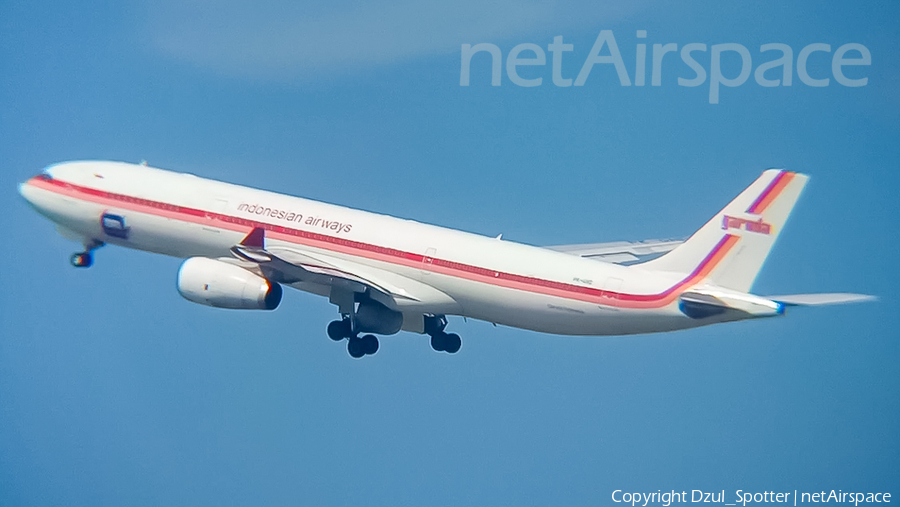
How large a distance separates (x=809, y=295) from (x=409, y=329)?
37.9 ft

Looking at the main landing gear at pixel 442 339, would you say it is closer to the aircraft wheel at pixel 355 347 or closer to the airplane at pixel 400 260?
the airplane at pixel 400 260

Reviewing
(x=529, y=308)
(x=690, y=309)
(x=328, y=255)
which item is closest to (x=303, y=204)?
(x=328, y=255)

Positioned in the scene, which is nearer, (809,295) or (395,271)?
(809,295)

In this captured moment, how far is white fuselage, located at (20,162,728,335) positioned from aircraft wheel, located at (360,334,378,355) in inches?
66.4

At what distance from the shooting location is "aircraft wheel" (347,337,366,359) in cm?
3547

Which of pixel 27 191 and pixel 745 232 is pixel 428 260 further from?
pixel 27 191

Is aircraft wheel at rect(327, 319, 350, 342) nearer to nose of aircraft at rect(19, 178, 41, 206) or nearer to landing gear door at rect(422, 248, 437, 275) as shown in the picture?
landing gear door at rect(422, 248, 437, 275)

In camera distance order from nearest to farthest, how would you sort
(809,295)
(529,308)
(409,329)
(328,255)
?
(809,295), (529,308), (328,255), (409,329)

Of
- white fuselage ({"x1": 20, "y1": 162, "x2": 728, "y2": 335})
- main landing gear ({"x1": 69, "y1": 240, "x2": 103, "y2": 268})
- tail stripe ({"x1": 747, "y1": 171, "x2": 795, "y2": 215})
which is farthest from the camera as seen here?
main landing gear ({"x1": 69, "y1": 240, "x2": 103, "y2": 268})

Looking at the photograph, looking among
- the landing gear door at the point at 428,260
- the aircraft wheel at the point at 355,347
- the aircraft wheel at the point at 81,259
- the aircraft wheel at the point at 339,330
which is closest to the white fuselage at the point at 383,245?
the landing gear door at the point at 428,260

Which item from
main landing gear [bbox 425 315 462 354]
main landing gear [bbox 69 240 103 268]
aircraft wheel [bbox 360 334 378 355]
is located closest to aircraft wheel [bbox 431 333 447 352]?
main landing gear [bbox 425 315 462 354]

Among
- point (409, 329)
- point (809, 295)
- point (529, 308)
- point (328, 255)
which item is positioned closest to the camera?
point (809, 295)

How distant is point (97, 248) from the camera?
38.9 meters

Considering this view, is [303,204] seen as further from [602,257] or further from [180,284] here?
[602,257]
